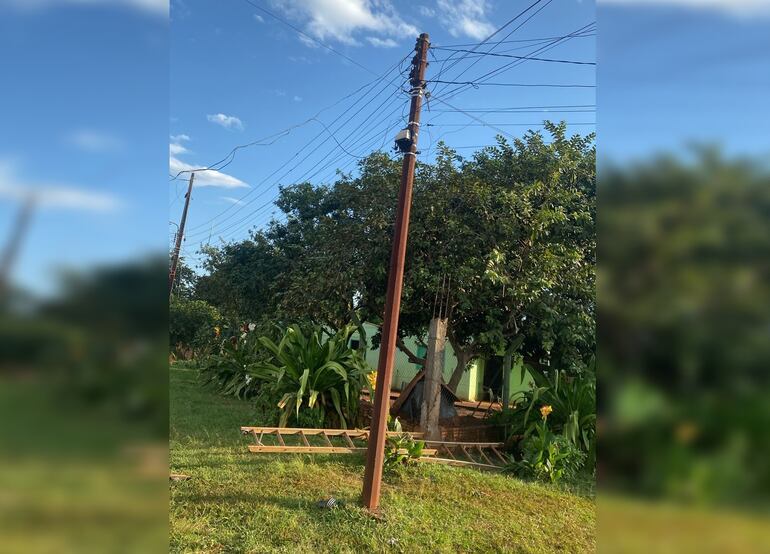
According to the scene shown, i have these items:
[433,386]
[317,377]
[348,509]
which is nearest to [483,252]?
[433,386]

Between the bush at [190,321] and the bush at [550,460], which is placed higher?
the bush at [190,321]

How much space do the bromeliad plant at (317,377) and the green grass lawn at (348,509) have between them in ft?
4.20

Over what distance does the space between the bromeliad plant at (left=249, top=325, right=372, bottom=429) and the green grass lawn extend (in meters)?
1.28

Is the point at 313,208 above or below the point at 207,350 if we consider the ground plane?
above

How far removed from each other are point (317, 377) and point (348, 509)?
3220 millimetres

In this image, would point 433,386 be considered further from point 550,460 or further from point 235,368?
point 235,368

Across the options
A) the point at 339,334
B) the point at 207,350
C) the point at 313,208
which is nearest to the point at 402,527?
the point at 339,334

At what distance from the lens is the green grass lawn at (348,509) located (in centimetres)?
363
